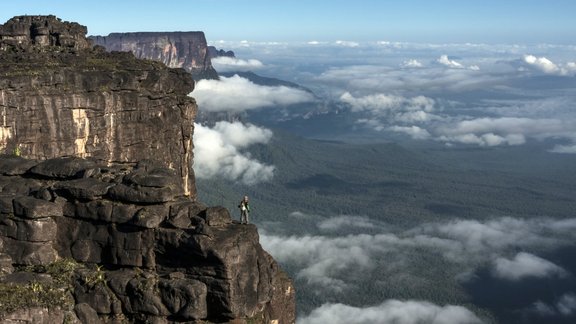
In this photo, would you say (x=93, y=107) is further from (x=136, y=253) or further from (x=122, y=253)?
(x=136, y=253)

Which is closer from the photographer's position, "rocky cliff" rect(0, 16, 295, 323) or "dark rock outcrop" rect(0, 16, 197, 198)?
"rocky cliff" rect(0, 16, 295, 323)

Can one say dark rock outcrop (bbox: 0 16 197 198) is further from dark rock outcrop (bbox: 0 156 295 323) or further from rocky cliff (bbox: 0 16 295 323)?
dark rock outcrop (bbox: 0 156 295 323)

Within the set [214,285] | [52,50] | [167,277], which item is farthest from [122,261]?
[52,50]

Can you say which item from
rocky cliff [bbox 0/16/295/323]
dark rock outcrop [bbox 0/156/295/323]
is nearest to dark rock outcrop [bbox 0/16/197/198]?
rocky cliff [bbox 0/16/295/323]

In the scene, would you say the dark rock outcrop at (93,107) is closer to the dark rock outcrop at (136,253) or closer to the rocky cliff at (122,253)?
the rocky cliff at (122,253)

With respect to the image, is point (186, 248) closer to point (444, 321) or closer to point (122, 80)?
point (122, 80)

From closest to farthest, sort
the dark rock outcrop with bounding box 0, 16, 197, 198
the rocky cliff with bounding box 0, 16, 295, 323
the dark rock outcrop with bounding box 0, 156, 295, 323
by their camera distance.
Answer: the rocky cliff with bounding box 0, 16, 295, 323
the dark rock outcrop with bounding box 0, 156, 295, 323
the dark rock outcrop with bounding box 0, 16, 197, 198

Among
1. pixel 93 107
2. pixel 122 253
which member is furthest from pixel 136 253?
pixel 93 107
